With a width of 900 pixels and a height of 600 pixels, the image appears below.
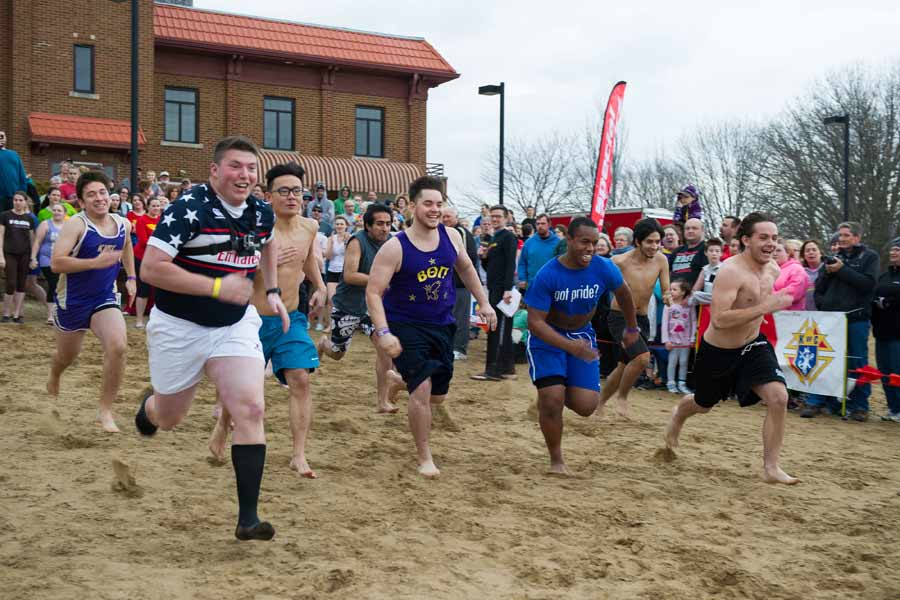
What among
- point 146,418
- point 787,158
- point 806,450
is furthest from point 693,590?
point 787,158

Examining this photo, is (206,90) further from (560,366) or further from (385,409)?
(560,366)

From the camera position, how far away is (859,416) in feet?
35.0

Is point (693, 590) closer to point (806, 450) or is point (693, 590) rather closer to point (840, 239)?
point (806, 450)

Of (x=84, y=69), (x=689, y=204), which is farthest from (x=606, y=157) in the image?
(x=84, y=69)

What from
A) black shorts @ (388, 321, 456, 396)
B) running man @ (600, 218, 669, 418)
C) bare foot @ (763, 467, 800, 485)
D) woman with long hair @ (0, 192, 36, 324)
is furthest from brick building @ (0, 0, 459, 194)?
bare foot @ (763, 467, 800, 485)

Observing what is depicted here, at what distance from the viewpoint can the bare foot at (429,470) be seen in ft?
22.4

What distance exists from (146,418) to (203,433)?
2.37 m

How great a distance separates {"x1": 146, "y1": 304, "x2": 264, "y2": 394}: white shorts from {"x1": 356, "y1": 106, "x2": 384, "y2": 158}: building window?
2937 centimetres

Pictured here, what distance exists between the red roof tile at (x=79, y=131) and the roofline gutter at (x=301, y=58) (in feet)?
11.4

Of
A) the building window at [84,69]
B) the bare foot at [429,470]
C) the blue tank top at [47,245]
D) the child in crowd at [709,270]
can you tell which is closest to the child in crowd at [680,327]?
the child in crowd at [709,270]

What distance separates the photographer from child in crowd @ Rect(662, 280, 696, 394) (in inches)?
478

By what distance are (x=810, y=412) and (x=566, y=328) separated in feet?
16.8

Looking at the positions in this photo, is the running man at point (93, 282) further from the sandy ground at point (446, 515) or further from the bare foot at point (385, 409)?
the bare foot at point (385, 409)

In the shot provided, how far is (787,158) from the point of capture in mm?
39562
